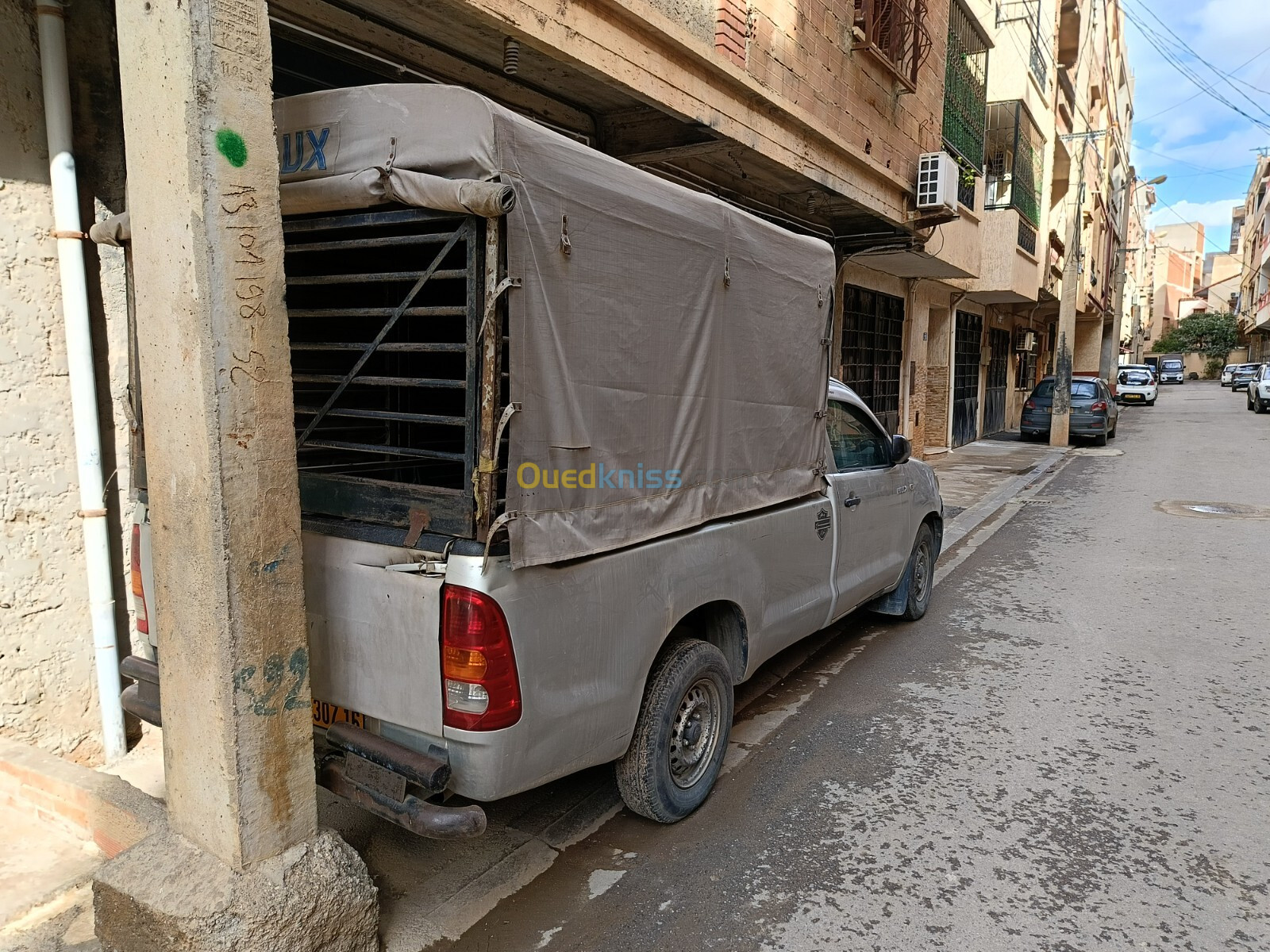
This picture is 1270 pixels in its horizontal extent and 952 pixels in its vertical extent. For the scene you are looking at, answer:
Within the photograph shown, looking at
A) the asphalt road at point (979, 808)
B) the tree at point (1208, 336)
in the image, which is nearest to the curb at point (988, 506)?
the asphalt road at point (979, 808)

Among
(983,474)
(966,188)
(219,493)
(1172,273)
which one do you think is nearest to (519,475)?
(219,493)

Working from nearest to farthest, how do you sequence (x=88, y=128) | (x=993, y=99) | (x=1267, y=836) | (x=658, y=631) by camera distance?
1. (x=658, y=631)
2. (x=1267, y=836)
3. (x=88, y=128)
4. (x=993, y=99)

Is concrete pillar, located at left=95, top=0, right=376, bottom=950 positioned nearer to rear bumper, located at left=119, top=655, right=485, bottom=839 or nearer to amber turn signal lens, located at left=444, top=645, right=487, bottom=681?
rear bumper, located at left=119, top=655, right=485, bottom=839

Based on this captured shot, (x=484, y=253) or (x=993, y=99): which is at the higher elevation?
(x=993, y=99)

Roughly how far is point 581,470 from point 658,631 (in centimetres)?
72

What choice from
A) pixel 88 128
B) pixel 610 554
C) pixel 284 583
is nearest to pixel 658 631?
pixel 610 554

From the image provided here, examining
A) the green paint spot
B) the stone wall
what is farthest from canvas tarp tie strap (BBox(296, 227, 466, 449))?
the stone wall

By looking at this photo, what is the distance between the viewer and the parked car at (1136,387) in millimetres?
35438

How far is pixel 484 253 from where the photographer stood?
257 centimetres

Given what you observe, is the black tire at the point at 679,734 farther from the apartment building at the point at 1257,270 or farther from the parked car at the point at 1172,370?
the parked car at the point at 1172,370

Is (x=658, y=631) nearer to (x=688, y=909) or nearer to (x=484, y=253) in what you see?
(x=688, y=909)

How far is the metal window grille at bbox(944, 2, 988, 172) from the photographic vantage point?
12430 millimetres

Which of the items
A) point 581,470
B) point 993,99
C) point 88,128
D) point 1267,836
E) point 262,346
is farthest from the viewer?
point 993,99

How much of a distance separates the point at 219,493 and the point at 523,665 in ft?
3.28
